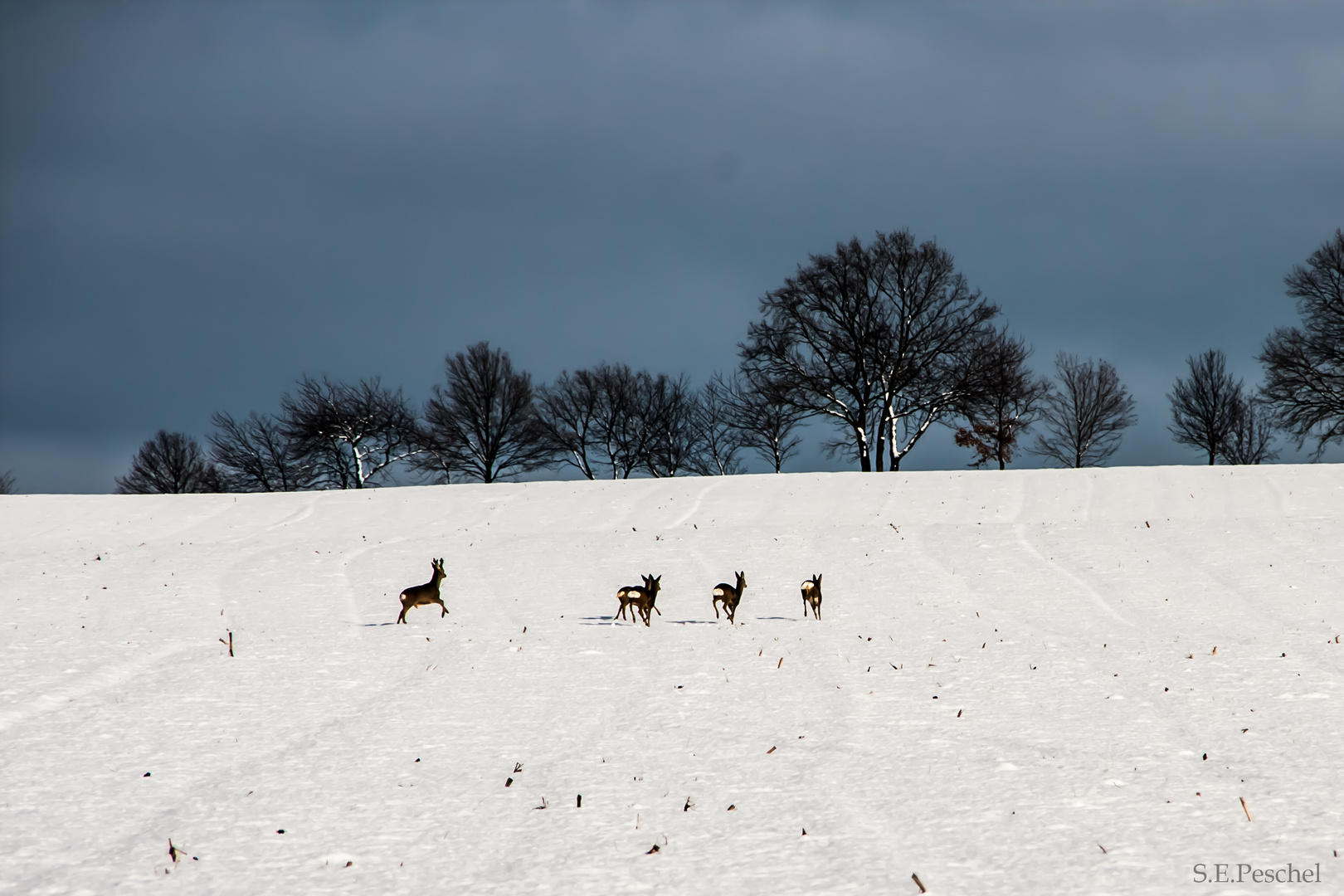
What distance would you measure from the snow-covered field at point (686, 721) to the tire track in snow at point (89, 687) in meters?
0.04

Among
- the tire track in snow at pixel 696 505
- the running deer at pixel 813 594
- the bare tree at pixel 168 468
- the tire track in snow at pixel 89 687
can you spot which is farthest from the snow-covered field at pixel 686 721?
the bare tree at pixel 168 468

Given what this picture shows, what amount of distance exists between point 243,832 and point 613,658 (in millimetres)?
3746

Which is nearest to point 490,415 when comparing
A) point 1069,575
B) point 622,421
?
point 622,421

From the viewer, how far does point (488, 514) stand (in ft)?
61.7

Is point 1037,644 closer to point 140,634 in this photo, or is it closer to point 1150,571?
point 1150,571

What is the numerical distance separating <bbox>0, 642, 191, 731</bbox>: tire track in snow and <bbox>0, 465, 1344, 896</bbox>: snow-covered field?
4 cm

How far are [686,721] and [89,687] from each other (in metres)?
4.88

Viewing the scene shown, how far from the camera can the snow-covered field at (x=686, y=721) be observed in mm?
4273

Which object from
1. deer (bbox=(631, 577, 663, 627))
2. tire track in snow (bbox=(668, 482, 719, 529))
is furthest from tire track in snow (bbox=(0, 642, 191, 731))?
tire track in snow (bbox=(668, 482, 719, 529))

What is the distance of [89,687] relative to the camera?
291 inches

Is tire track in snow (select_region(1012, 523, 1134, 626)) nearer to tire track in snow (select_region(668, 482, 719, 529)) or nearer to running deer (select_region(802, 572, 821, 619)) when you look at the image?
running deer (select_region(802, 572, 821, 619))

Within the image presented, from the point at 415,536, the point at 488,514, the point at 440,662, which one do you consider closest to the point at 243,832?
the point at 440,662

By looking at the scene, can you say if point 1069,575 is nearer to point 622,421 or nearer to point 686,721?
point 686,721

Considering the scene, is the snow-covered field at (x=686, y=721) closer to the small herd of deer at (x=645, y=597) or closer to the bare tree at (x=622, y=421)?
the small herd of deer at (x=645, y=597)
